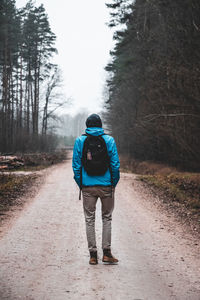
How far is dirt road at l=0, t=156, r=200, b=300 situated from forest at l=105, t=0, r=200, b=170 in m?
6.82

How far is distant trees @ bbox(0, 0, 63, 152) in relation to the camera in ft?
86.2

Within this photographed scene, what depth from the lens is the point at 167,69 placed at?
15703 millimetres

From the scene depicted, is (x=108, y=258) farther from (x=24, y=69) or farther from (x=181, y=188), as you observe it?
(x=24, y=69)

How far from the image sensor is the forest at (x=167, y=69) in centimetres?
1417

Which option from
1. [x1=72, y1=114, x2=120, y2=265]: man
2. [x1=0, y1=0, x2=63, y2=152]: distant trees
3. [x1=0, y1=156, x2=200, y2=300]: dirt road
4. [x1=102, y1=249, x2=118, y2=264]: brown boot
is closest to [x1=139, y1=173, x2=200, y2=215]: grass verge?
[x1=0, y1=156, x2=200, y2=300]: dirt road

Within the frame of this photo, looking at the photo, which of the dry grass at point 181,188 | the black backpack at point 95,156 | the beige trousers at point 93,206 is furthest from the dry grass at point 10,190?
the dry grass at point 181,188

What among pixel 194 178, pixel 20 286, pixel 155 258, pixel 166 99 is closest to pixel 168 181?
pixel 194 178

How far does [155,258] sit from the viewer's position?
507cm

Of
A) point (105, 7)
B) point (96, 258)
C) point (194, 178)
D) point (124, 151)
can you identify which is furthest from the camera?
point (124, 151)

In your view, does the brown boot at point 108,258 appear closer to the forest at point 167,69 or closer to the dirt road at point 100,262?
the dirt road at point 100,262

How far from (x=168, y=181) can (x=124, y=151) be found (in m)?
22.5

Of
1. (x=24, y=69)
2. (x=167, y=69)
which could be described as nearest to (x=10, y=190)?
(x=167, y=69)

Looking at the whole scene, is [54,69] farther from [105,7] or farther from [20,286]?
[20,286]

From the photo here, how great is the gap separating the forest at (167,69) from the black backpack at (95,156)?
8.48 metres
